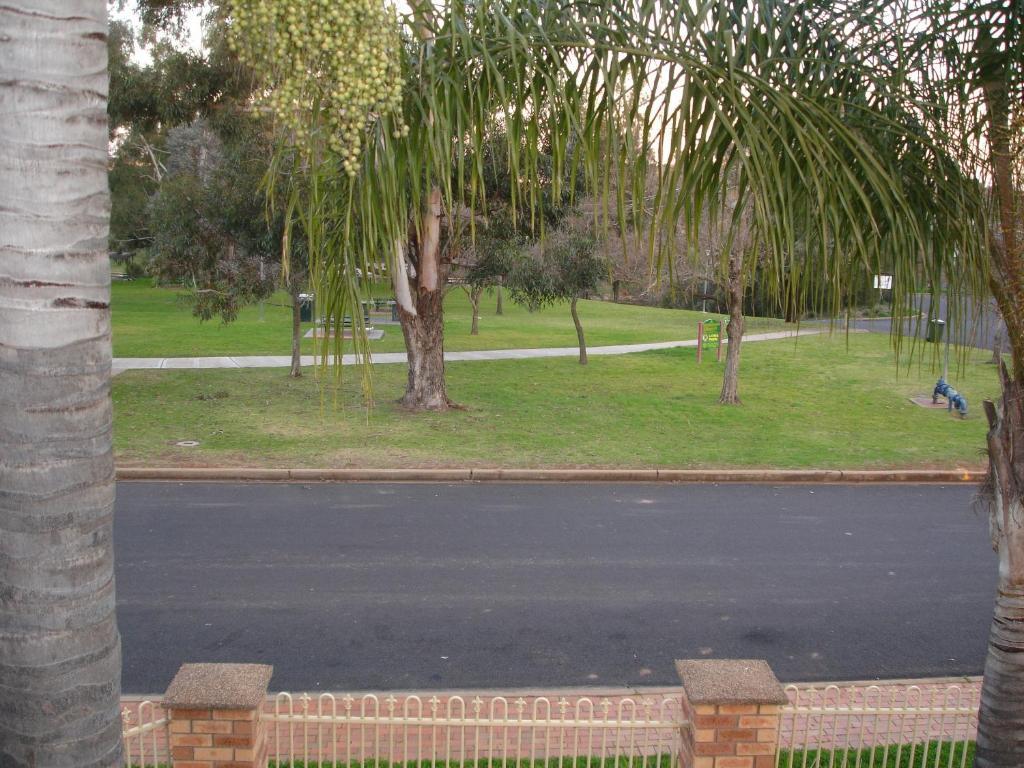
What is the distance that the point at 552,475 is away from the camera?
558 inches

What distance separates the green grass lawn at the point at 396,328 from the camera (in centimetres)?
3031

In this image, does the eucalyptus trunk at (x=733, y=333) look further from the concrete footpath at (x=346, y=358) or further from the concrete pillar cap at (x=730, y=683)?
the concrete pillar cap at (x=730, y=683)

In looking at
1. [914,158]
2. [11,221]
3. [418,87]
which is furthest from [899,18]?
[11,221]

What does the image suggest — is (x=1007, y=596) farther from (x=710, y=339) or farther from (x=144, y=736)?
(x=710, y=339)

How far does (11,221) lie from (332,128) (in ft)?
4.89

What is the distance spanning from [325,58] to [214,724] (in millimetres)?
3003

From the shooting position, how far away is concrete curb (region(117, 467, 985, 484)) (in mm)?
13805

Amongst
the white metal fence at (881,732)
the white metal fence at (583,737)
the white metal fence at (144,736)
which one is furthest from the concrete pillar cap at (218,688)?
the white metal fence at (881,732)

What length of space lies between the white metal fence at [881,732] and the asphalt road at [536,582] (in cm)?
74

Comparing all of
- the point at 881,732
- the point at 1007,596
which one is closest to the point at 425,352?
the point at 881,732

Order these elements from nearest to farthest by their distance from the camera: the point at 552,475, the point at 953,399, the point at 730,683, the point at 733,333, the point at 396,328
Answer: the point at 730,683 → the point at 552,475 → the point at 733,333 → the point at 953,399 → the point at 396,328

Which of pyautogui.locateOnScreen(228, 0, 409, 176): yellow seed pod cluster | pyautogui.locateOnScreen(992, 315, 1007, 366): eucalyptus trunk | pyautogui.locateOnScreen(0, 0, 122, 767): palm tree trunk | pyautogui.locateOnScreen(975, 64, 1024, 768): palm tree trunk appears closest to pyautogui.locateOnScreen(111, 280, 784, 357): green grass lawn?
pyautogui.locateOnScreen(992, 315, 1007, 366): eucalyptus trunk

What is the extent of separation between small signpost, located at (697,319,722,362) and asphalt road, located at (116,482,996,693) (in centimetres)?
1534

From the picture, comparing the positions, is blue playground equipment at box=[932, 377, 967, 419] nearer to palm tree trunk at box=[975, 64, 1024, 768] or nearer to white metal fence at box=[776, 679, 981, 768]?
white metal fence at box=[776, 679, 981, 768]
